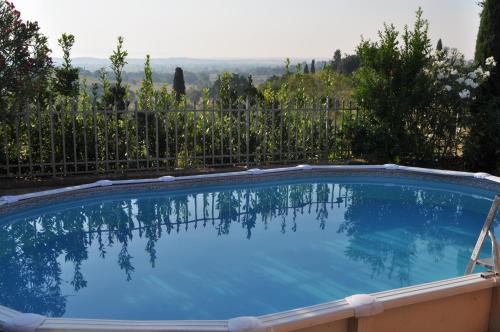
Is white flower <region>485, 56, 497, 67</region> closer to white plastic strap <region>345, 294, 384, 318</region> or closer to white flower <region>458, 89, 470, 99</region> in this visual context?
white flower <region>458, 89, 470, 99</region>

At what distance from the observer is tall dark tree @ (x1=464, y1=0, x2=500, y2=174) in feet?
34.4

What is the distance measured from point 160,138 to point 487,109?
6.83 m

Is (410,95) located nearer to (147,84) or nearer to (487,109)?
(487,109)

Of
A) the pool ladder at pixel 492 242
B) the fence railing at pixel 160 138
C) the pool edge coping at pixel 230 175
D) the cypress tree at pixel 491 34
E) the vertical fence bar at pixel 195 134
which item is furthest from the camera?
the cypress tree at pixel 491 34

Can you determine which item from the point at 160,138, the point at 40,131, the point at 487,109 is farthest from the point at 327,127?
the point at 40,131

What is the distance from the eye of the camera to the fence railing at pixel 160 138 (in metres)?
9.21

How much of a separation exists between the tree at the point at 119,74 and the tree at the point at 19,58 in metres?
2.25

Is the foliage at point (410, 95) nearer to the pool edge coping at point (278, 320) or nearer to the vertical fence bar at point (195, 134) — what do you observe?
the vertical fence bar at point (195, 134)

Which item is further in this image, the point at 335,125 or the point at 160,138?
the point at 335,125

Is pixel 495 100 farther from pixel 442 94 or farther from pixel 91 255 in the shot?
pixel 91 255

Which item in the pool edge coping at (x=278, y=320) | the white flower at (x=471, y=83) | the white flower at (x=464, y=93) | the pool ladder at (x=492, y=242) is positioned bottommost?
the pool edge coping at (x=278, y=320)

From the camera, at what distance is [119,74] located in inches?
424

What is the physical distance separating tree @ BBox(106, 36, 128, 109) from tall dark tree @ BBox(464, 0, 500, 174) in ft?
24.4

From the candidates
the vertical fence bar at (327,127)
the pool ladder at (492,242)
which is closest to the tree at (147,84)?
the vertical fence bar at (327,127)
